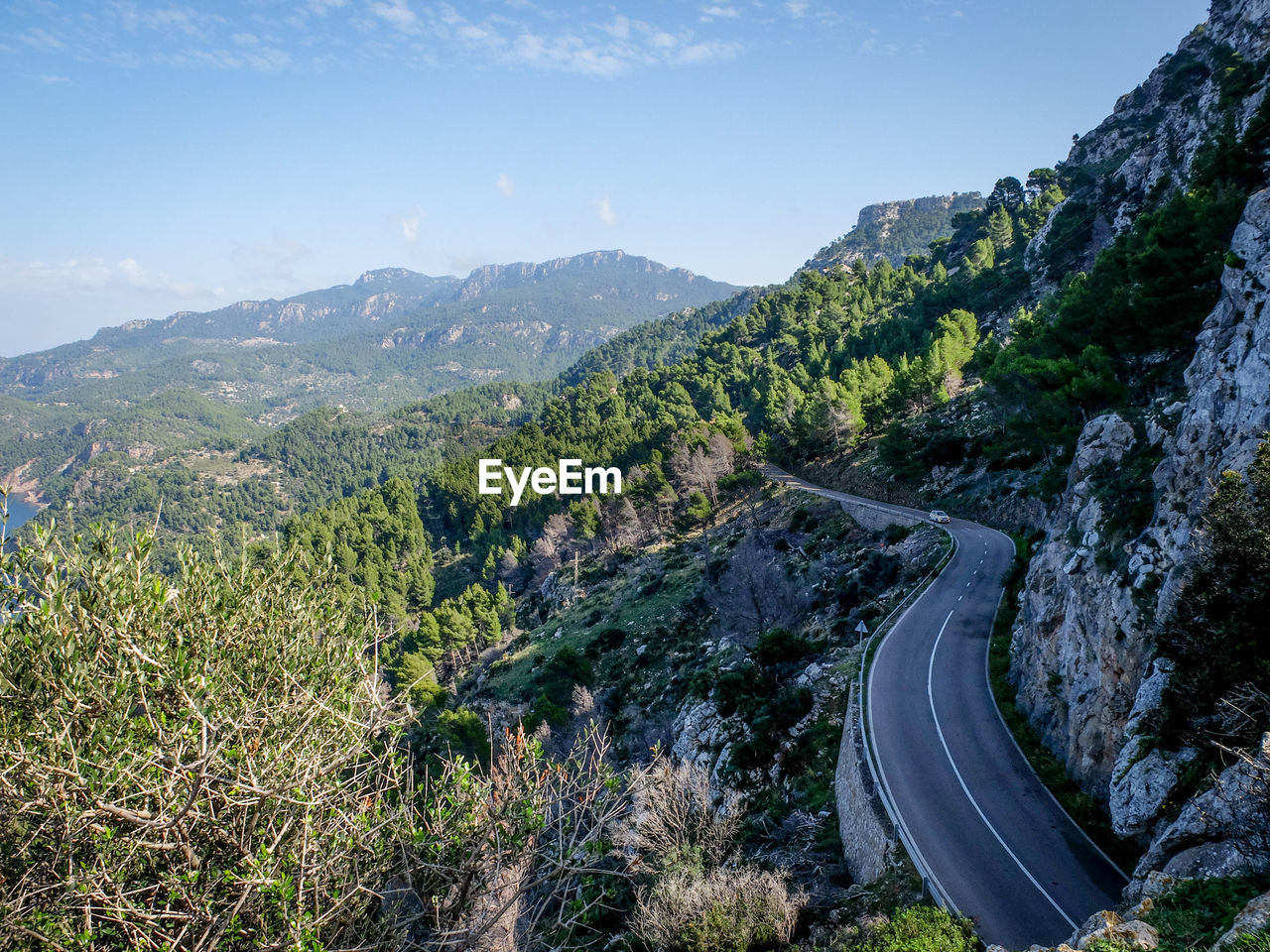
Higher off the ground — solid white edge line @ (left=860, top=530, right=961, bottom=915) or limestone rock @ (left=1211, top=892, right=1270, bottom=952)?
limestone rock @ (left=1211, top=892, right=1270, bottom=952)

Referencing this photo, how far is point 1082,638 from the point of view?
16.9 m

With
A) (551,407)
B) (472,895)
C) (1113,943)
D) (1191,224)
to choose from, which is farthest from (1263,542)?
(551,407)

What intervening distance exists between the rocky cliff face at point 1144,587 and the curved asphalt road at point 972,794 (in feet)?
4.74

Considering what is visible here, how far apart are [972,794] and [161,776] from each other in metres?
17.7

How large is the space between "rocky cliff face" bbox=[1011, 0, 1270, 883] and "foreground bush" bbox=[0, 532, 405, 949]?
12.7 m

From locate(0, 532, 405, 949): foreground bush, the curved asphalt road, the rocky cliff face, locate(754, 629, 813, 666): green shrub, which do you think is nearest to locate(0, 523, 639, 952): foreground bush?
locate(0, 532, 405, 949): foreground bush

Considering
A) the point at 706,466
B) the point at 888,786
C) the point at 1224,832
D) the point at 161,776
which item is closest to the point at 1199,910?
the point at 1224,832

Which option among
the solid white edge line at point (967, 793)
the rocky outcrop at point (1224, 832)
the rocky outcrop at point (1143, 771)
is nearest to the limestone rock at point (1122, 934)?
the rocky outcrop at point (1224, 832)

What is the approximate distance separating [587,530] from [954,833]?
5864 centimetres

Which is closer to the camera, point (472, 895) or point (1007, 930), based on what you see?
point (472, 895)

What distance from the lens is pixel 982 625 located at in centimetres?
2600

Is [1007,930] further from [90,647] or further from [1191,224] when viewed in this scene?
[1191,224]

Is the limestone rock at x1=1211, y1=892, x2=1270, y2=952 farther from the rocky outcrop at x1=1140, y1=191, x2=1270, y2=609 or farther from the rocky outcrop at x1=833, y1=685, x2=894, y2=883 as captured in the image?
the rocky outcrop at x1=833, y1=685, x2=894, y2=883

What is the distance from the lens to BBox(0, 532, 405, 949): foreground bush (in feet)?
23.8
